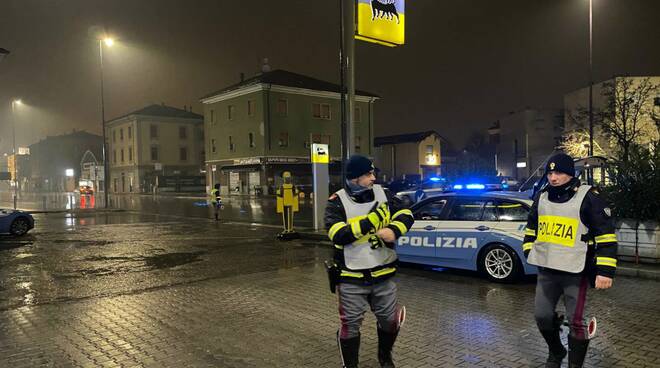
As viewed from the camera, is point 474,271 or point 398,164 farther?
point 398,164

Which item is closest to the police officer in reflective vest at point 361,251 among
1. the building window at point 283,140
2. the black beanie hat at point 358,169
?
the black beanie hat at point 358,169

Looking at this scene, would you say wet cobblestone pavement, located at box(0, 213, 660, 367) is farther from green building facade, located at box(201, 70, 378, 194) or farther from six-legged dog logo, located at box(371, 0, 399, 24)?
green building facade, located at box(201, 70, 378, 194)

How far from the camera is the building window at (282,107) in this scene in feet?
161

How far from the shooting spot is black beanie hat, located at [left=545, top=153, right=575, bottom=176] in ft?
12.8

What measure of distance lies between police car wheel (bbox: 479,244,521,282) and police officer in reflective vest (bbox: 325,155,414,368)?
14.3 feet

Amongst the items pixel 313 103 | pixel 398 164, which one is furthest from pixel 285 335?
pixel 398 164

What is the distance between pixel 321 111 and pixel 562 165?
163 feet

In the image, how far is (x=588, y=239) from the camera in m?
3.83

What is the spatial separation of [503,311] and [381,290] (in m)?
3.08

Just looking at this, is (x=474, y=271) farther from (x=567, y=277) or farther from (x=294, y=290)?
(x=567, y=277)

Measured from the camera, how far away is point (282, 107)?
4941cm

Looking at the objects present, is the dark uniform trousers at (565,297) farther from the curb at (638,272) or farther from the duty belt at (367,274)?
the curb at (638,272)

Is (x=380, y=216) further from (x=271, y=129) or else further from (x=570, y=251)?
(x=271, y=129)

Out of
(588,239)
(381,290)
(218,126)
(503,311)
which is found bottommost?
(503,311)
